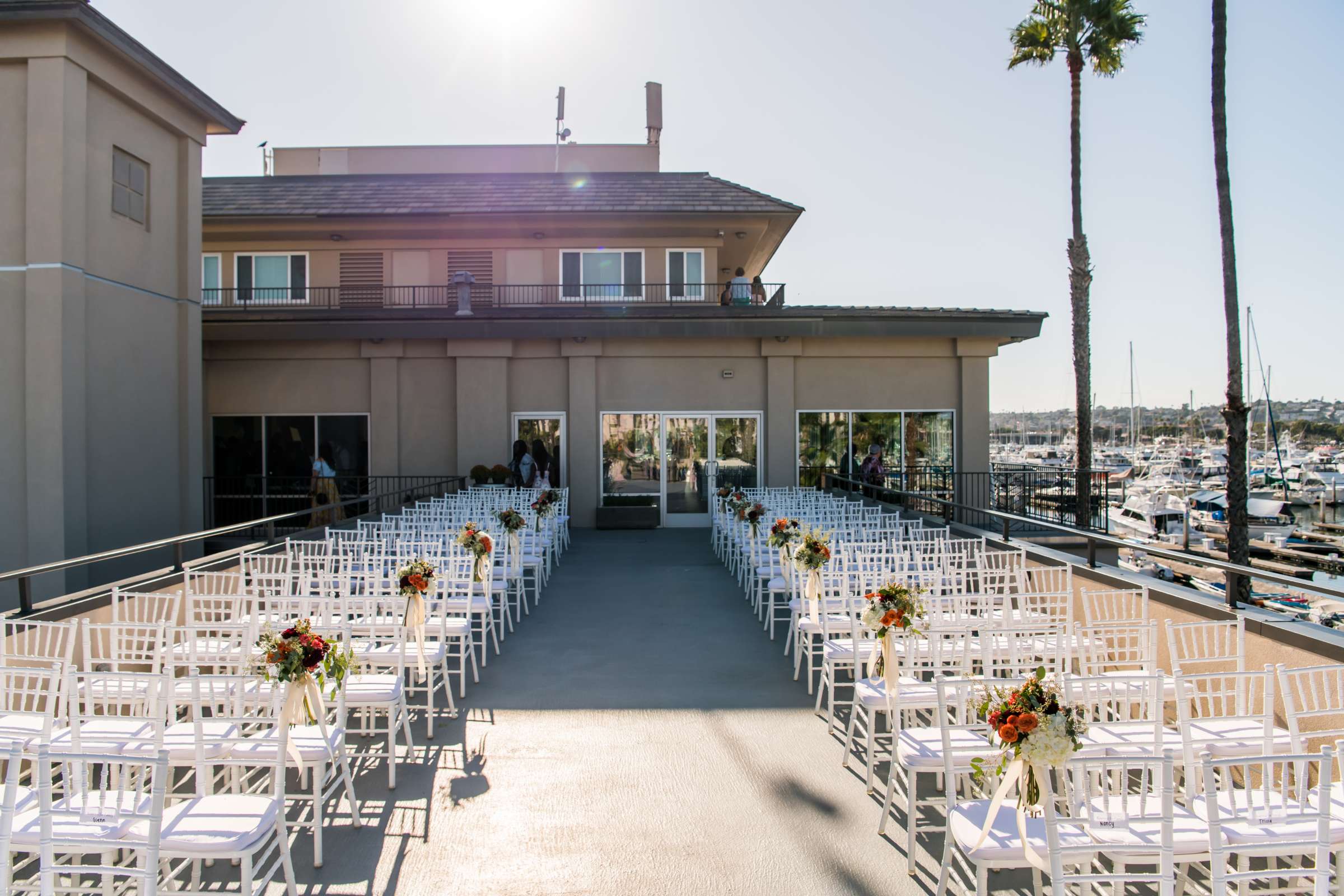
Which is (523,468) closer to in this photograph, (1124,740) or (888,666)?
(888,666)

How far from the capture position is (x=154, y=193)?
13.3 meters

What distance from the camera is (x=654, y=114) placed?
2639 centimetres

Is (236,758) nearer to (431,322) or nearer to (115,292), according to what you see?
(115,292)

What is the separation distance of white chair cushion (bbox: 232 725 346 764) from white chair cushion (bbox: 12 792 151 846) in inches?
21.7

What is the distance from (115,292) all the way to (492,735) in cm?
1053

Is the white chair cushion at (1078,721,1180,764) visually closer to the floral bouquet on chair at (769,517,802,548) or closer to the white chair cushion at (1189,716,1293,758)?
the white chair cushion at (1189,716,1293,758)

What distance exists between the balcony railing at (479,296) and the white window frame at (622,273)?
2 cm

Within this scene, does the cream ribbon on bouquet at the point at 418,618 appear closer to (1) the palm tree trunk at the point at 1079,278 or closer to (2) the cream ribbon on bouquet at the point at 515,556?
(2) the cream ribbon on bouquet at the point at 515,556

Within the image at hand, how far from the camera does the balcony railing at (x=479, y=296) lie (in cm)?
1983

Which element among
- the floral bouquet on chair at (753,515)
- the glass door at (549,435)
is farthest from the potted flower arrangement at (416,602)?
the glass door at (549,435)

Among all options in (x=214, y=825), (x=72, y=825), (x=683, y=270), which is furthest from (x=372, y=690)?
(x=683, y=270)

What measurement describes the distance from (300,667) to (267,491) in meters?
16.0

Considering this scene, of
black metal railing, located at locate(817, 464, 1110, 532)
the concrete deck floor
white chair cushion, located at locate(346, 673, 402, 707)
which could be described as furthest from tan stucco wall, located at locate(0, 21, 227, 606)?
black metal railing, located at locate(817, 464, 1110, 532)

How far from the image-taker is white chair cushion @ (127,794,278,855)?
3.33 m
